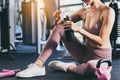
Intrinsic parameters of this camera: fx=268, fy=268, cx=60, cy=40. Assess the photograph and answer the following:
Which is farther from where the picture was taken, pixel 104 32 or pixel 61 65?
pixel 61 65

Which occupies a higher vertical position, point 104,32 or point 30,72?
point 104,32

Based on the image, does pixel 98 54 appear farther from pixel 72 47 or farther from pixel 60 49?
pixel 60 49

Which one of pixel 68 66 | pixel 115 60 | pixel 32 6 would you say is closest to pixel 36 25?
pixel 32 6

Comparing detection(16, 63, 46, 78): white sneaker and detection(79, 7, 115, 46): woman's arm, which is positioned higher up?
detection(79, 7, 115, 46): woman's arm

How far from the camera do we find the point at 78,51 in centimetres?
237

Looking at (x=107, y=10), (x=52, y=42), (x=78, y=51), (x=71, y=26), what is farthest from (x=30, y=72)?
(x=107, y=10)

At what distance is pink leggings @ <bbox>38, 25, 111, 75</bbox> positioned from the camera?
2227 mm

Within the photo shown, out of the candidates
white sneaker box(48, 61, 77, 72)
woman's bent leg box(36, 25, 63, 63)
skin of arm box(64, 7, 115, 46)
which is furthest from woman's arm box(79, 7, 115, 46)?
white sneaker box(48, 61, 77, 72)

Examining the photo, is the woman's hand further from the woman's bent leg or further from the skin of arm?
the woman's bent leg

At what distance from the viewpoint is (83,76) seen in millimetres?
2326

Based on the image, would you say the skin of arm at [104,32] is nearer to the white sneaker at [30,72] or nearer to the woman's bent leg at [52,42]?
the woman's bent leg at [52,42]

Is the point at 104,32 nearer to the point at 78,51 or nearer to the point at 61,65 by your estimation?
the point at 78,51

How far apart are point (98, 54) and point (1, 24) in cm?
185

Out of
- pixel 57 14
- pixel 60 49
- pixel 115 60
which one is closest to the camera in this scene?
pixel 57 14
